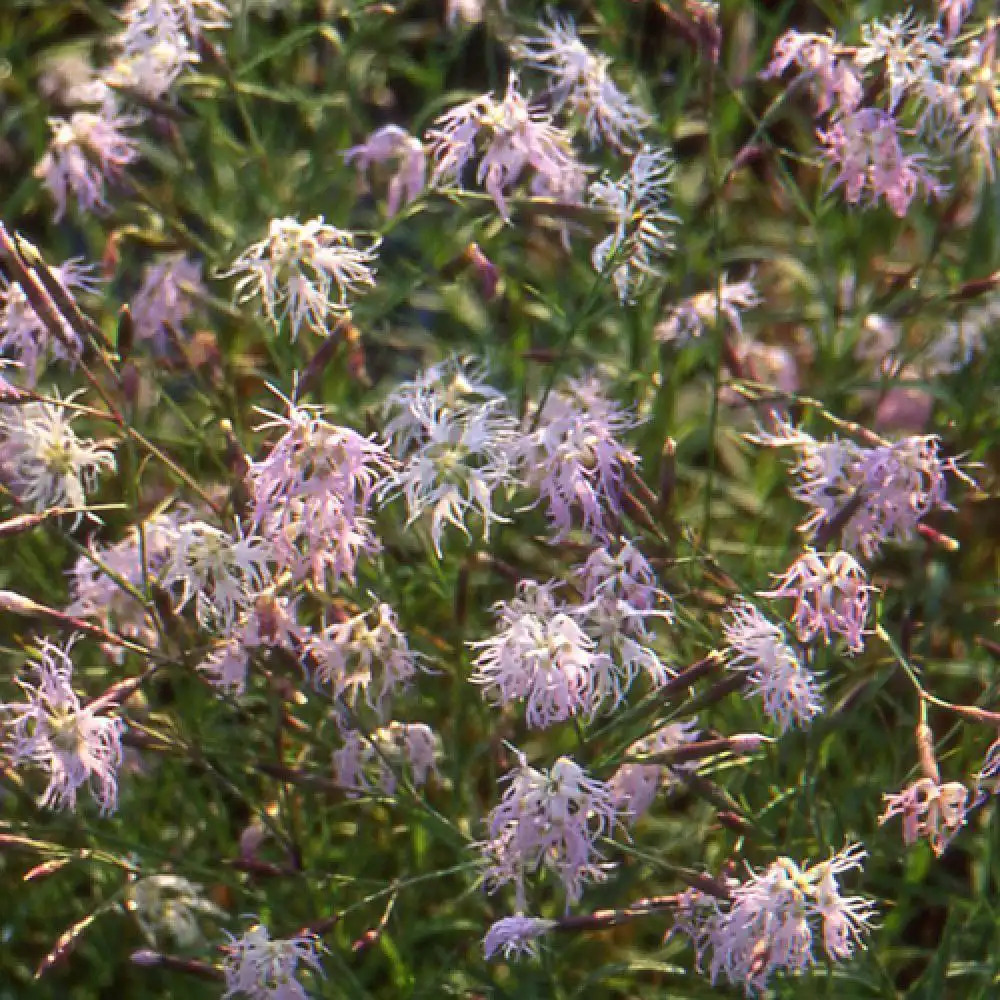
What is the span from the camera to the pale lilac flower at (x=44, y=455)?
60.2 inches

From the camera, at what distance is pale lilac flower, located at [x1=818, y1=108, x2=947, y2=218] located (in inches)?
62.7

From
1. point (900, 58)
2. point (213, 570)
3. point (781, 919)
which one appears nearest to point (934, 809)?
point (781, 919)

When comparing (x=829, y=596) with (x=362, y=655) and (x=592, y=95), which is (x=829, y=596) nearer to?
(x=362, y=655)

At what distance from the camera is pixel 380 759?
1.44m

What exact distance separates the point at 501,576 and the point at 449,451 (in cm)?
30

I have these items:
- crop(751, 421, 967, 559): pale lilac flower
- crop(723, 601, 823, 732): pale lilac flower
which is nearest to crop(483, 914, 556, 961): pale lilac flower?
crop(723, 601, 823, 732): pale lilac flower

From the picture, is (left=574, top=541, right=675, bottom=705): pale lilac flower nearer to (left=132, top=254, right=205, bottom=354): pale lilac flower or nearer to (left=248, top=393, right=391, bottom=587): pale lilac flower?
(left=248, top=393, right=391, bottom=587): pale lilac flower

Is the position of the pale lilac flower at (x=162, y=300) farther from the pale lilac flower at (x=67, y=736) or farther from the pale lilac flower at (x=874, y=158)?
the pale lilac flower at (x=874, y=158)

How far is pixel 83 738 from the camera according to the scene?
1355 millimetres

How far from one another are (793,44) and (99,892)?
1.13 m

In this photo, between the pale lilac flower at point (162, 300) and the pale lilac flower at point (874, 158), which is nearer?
the pale lilac flower at point (874, 158)

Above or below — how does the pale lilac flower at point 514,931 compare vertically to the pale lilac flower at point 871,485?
below

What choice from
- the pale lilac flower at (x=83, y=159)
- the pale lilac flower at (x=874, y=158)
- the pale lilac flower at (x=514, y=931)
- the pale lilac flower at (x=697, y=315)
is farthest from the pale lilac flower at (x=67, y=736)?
the pale lilac flower at (x=874, y=158)

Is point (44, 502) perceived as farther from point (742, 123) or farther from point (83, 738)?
point (742, 123)
